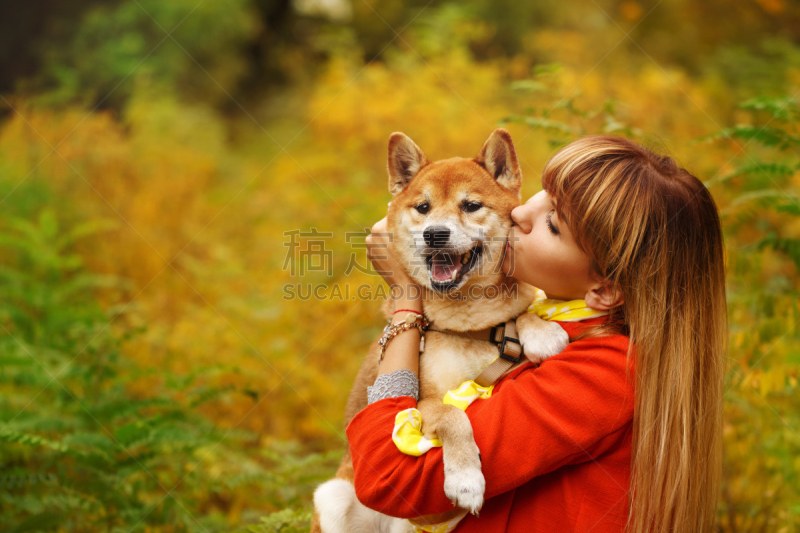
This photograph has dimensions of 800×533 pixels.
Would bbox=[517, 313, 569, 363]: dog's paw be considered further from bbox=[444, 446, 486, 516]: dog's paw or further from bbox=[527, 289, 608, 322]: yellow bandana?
bbox=[444, 446, 486, 516]: dog's paw

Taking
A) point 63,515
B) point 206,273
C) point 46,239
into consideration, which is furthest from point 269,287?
point 63,515

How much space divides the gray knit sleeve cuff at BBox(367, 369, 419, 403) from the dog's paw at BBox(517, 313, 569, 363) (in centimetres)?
47

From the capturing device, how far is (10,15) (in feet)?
30.5

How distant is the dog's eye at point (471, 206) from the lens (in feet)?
8.97

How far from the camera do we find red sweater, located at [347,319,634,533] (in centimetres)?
162

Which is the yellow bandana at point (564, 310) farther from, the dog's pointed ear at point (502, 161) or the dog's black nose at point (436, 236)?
the dog's pointed ear at point (502, 161)

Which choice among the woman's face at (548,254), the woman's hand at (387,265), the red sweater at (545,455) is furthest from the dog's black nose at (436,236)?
the red sweater at (545,455)

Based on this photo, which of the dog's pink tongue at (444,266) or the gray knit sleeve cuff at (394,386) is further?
the dog's pink tongue at (444,266)

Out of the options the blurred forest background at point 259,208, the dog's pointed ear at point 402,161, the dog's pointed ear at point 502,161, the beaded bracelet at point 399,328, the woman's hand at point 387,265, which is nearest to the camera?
the beaded bracelet at point 399,328

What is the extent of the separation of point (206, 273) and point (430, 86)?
→ 14.2 ft

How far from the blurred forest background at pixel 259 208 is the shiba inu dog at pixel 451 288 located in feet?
2.04

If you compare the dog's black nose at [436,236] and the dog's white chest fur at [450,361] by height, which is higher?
the dog's black nose at [436,236]

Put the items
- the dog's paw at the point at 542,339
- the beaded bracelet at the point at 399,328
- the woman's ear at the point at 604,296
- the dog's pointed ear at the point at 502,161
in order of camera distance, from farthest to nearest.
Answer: the dog's pointed ear at the point at 502,161 < the beaded bracelet at the point at 399,328 < the dog's paw at the point at 542,339 < the woman's ear at the point at 604,296

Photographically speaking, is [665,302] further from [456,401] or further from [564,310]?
[456,401]
